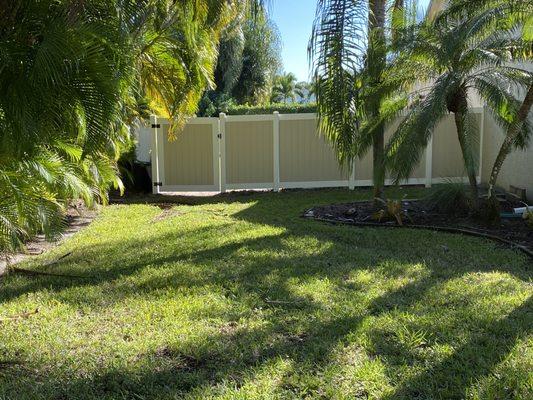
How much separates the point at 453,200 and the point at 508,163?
10.9 ft

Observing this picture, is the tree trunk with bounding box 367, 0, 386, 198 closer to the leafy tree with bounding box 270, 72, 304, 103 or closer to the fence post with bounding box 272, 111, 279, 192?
the fence post with bounding box 272, 111, 279, 192

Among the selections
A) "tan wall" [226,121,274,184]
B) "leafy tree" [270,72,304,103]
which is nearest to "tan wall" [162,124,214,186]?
"tan wall" [226,121,274,184]

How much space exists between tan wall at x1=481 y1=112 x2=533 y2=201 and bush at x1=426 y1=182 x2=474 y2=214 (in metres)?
1.94

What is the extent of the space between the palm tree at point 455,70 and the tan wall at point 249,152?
204 inches

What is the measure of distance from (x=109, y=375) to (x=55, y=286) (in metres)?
2.42

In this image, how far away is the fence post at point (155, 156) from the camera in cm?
1328

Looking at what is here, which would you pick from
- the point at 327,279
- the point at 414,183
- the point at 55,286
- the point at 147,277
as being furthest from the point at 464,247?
the point at 414,183

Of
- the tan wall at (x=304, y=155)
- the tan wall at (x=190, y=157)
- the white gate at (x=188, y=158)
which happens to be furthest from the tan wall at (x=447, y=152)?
the tan wall at (x=190, y=157)

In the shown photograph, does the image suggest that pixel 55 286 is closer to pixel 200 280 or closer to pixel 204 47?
pixel 200 280

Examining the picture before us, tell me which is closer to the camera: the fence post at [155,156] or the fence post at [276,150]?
the fence post at [155,156]

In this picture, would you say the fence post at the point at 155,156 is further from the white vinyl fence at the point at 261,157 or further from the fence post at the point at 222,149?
the fence post at the point at 222,149

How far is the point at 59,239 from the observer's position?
6305 mm

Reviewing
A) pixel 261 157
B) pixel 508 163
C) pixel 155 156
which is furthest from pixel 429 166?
pixel 155 156

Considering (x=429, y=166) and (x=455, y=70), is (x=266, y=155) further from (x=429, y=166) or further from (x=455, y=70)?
(x=455, y=70)
